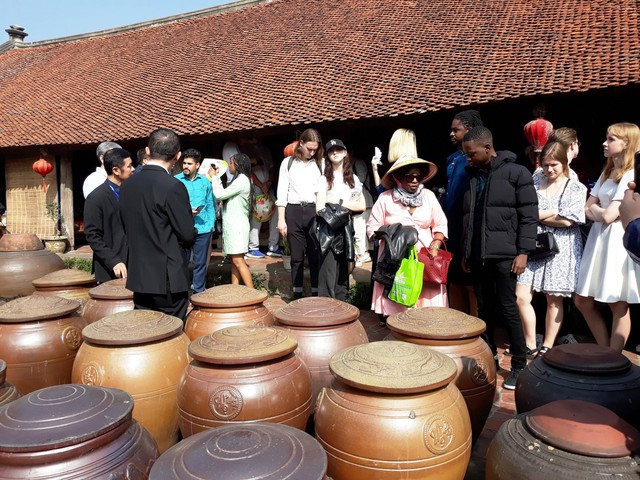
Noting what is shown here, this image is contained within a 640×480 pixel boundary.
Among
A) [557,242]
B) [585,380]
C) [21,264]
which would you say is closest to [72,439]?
[585,380]

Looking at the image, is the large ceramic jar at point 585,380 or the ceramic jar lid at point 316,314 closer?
the large ceramic jar at point 585,380

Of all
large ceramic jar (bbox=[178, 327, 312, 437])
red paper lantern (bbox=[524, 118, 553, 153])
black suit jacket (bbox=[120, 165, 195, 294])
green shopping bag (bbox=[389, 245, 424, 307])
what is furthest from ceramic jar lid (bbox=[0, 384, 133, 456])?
red paper lantern (bbox=[524, 118, 553, 153])

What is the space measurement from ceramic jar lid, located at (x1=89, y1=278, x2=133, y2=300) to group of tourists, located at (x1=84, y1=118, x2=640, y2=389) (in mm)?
160

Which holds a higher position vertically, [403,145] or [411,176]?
[403,145]

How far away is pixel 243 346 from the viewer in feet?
8.13

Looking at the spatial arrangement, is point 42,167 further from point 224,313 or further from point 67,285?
point 224,313

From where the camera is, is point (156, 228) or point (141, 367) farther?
point (156, 228)

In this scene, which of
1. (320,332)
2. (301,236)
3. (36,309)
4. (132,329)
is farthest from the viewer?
(301,236)

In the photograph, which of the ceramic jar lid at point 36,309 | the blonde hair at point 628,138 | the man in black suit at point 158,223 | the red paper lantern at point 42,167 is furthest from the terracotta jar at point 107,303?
the red paper lantern at point 42,167

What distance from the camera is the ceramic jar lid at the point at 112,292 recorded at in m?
3.91

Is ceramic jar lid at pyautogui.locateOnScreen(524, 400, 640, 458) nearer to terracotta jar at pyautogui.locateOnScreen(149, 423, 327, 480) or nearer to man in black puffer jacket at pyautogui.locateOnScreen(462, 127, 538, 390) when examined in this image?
terracotta jar at pyautogui.locateOnScreen(149, 423, 327, 480)

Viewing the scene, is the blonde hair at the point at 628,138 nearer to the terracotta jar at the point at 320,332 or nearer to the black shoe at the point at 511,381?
the black shoe at the point at 511,381

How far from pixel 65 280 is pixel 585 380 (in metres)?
4.11

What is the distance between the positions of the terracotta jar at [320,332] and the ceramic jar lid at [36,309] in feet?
4.89
